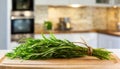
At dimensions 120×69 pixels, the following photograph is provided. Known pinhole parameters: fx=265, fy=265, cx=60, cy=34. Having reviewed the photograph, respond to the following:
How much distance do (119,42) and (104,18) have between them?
127 cm

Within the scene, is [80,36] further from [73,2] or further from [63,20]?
[73,2]

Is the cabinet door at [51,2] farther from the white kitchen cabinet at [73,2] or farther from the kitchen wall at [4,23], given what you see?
the kitchen wall at [4,23]

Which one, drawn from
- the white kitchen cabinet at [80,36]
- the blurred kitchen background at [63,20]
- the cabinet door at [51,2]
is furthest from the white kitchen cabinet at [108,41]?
the cabinet door at [51,2]

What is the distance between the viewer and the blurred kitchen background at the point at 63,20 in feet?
Answer: 14.1

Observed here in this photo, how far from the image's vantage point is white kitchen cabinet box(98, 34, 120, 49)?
4.50m

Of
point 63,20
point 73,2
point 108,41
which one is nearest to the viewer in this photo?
point 108,41

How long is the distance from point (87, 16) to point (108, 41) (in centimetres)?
96

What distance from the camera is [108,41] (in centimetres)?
474

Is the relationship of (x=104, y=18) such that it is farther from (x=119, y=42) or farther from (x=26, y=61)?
(x=26, y=61)

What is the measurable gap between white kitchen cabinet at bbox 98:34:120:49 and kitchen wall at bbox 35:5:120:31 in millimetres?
625

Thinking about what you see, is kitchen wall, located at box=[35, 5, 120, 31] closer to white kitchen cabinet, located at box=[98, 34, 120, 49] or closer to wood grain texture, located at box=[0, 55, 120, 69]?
white kitchen cabinet, located at box=[98, 34, 120, 49]

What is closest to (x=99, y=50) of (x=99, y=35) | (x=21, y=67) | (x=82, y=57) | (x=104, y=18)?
(x=82, y=57)

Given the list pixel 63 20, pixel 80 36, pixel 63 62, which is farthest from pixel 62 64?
pixel 63 20

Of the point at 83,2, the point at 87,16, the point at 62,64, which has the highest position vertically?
the point at 83,2
